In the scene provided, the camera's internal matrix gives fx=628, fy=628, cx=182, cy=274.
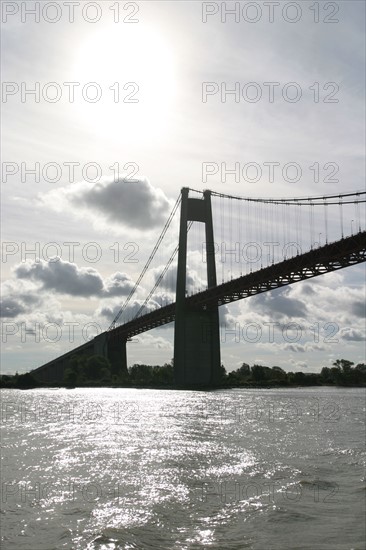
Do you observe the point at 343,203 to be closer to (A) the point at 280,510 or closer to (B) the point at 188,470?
(B) the point at 188,470

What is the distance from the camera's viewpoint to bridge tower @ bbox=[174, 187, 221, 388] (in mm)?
64438

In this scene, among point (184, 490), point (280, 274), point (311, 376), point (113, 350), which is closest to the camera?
point (184, 490)

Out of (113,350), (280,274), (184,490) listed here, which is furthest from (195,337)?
(184,490)

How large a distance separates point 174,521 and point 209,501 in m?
1.50

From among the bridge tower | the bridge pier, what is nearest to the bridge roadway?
the bridge tower

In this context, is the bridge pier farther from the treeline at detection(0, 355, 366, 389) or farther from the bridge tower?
the bridge tower

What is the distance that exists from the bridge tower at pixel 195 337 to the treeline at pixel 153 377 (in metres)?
7.22

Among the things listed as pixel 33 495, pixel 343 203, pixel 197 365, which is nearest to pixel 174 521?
pixel 33 495

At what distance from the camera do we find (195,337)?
65000 mm

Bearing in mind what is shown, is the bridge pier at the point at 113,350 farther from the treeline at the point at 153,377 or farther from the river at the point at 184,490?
the river at the point at 184,490

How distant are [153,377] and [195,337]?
37851 millimetres

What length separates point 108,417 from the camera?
32719 millimetres

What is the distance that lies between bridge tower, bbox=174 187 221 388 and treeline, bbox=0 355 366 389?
7.22 metres

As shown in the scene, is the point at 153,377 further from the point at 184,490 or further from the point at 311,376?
the point at 184,490
